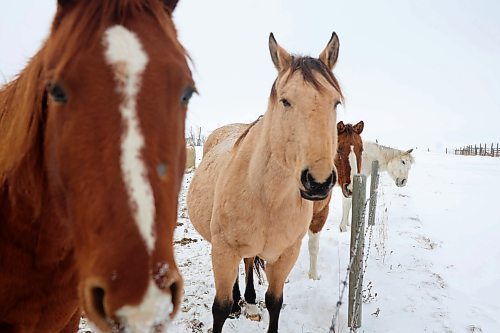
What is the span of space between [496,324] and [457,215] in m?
5.83

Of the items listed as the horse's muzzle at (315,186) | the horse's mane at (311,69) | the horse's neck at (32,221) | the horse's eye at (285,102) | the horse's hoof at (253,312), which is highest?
the horse's mane at (311,69)

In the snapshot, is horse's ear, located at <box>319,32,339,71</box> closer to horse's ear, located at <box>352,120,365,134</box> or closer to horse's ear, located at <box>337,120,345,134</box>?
horse's ear, located at <box>337,120,345,134</box>

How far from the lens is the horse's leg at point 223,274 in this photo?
3258 millimetres

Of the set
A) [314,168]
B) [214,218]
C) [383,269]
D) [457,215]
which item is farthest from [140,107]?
[457,215]

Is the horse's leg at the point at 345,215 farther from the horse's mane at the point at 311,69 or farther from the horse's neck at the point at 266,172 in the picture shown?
the horse's mane at the point at 311,69

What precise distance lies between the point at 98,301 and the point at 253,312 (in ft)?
11.9

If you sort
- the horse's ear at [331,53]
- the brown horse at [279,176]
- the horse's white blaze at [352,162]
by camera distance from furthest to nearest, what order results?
1. the horse's white blaze at [352,162]
2. the horse's ear at [331,53]
3. the brown horse at [279,176]

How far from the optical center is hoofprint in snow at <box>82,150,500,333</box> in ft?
13.4

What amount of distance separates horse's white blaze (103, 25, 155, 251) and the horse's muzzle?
166cm

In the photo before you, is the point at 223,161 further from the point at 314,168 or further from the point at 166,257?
the point at 166,257

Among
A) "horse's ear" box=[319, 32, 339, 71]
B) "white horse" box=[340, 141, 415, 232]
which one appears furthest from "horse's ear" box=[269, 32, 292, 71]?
"white horse" box=[340, 141, 415, 232]

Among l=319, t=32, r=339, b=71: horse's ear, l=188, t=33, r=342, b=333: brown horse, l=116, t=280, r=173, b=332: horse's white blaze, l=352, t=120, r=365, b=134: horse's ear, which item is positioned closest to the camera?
l=116, t=280, r=173, b=332: horse's white blaze

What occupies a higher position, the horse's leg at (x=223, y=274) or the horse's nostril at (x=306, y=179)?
the horse's nostril at (x=306, y=179)

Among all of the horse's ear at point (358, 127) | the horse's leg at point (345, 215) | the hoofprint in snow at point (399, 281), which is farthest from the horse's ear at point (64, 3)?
the horse's leg at point (345, 215)
